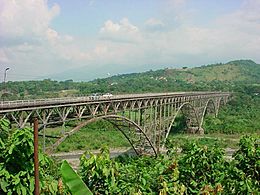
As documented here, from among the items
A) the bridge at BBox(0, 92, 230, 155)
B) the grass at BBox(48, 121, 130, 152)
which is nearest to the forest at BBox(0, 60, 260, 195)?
the bridge at BBox(0, 92, 230, 155)

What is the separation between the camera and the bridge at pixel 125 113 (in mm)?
18531

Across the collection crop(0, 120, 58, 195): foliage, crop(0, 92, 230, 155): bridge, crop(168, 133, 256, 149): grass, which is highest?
crop(0, 120, 58, 195): foliage

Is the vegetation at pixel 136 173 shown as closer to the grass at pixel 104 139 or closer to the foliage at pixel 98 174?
the foliage at pixel 98 174

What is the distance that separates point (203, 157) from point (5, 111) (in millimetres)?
11164

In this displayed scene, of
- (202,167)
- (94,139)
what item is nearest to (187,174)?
(202,167)

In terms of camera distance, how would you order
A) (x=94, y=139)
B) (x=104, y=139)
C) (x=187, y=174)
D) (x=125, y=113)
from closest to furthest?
1. (x=187, y=174)
2. (x=125, y=113)
3. (x=94, y=139)
4. (x=104, y=139)

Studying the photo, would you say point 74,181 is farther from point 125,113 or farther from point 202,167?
point 125,113

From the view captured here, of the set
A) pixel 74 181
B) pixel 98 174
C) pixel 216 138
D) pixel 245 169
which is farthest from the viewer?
pixel 216 138

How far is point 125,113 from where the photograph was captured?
36.3 m

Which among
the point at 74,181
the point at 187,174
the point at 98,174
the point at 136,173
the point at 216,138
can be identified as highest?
the point at 74,181

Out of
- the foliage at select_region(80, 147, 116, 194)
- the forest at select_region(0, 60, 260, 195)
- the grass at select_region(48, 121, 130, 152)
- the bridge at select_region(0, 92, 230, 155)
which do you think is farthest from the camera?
the grass at select_region(48, 121, 130, 152)

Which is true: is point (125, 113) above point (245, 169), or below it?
below

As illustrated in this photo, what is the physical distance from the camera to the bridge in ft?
60.8

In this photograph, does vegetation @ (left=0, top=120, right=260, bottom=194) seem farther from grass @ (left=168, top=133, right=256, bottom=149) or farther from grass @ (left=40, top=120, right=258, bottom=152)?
grass @ (left=168, top=133, right=256, bottom=149)
